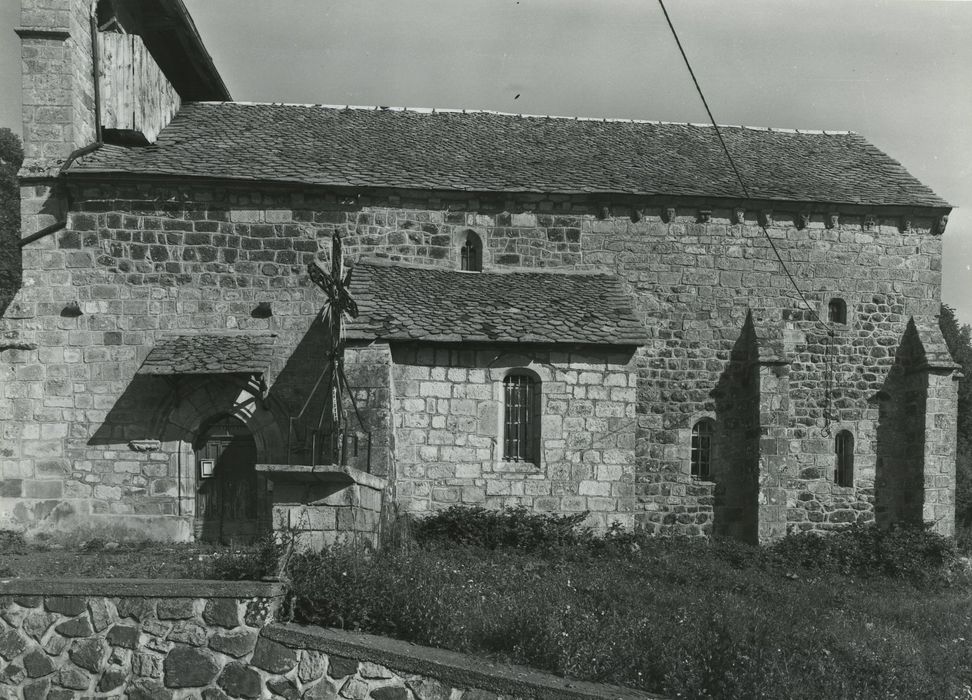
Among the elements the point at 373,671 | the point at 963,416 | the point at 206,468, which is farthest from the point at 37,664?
the point at 963,416

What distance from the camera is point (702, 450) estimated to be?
16.0 metres

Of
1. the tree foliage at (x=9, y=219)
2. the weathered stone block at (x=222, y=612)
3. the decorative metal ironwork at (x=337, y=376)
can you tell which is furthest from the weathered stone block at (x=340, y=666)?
the tree foliage at (x=9, y=219)

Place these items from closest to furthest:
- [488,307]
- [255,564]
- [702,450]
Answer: [255,564] < [488,307] < [702,450]

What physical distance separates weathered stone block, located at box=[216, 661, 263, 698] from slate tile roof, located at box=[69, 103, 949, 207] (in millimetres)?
10008

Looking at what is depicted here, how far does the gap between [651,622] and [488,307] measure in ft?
22.8

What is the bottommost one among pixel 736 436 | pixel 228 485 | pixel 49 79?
pixel 228 485

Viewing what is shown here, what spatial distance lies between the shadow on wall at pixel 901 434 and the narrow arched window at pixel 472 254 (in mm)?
7999

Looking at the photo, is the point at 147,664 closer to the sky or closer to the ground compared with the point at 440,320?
closer to the ground

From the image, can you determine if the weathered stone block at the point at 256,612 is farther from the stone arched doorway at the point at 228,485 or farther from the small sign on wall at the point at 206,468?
the small sign on wall at the point at 206,468

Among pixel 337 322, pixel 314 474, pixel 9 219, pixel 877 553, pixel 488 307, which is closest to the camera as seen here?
pixel 314 474

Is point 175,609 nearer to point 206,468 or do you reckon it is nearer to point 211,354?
point 211,354

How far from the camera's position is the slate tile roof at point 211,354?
44.7 ft

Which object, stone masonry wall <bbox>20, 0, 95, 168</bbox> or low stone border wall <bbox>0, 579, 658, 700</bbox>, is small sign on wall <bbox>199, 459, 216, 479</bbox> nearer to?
stone masonry wall <bbox>20, 0, 95, 168</bbox>

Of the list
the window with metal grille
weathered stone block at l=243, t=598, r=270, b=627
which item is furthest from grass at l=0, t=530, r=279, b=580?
the window with metal grille
